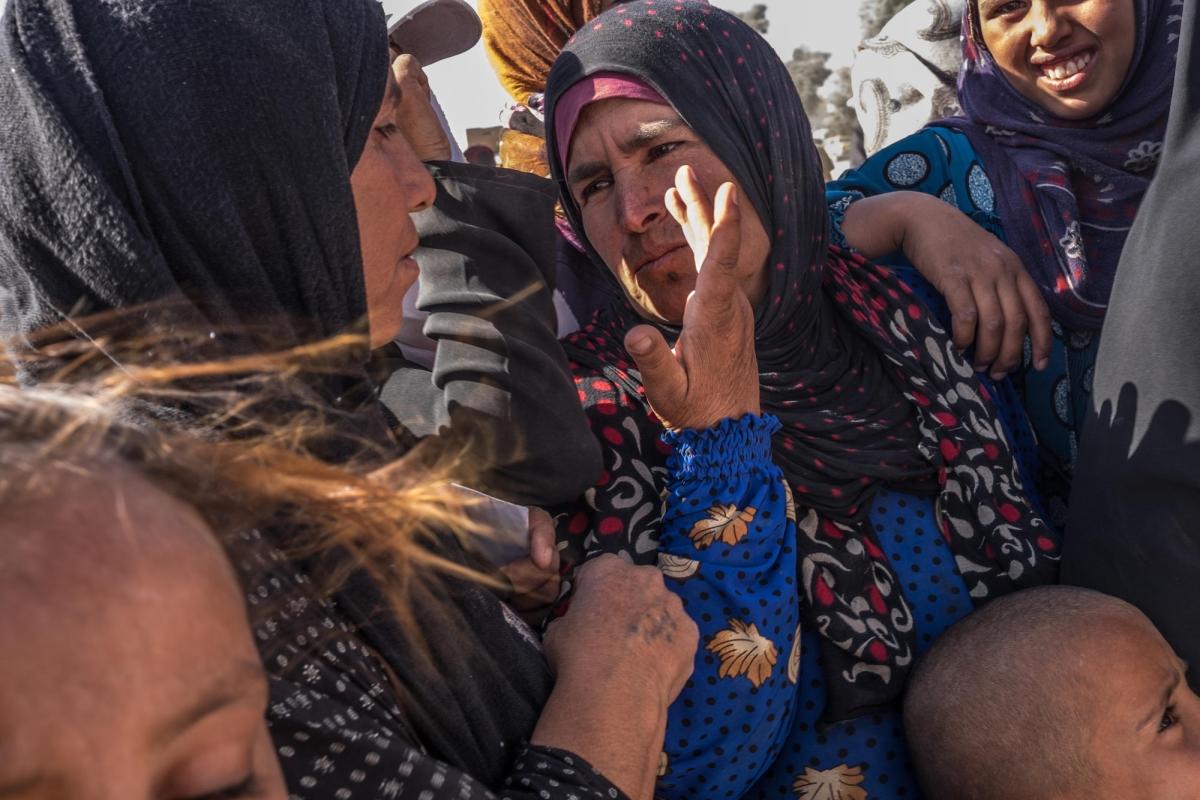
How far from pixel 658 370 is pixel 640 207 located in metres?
0.60

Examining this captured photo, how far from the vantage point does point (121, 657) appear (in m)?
0.63

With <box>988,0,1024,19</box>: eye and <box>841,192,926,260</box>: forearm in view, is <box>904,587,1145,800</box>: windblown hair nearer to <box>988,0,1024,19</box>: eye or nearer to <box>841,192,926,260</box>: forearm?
<box>841,192,926,260</box>: forearm

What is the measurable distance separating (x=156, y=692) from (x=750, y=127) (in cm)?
186

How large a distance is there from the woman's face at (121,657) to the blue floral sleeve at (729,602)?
0.99 meters

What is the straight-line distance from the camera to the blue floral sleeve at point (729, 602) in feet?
5.39

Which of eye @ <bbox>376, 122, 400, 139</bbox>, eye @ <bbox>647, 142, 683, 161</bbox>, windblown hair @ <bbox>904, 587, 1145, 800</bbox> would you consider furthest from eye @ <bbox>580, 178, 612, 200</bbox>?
windblown hair @ <bbox>904, 587, 1145, 800</bbox>

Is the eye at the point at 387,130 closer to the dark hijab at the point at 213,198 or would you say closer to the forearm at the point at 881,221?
the dark hijab at the point at 213,198

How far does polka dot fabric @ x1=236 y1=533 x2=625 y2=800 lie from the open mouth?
2.39 meters

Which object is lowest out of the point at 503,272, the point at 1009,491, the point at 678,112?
the point at 1009,491

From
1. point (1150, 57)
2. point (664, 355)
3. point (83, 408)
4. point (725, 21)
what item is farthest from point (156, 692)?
point (1150, 57)

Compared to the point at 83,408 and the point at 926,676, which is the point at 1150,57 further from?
the point at 83,408

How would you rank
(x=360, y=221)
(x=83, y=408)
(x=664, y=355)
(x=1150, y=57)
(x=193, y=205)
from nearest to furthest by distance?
(x=83, y=408)
(x=193, y=205)
(x=360, y=221)
(x=664, y=355)
(x=1150, y=57)

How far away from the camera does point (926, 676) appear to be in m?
1.85

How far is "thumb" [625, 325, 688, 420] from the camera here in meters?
1.60
